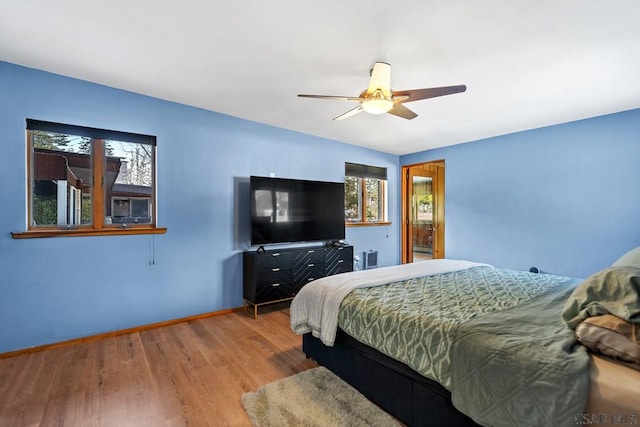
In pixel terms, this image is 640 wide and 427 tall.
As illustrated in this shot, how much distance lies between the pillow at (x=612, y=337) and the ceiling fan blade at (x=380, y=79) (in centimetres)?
183

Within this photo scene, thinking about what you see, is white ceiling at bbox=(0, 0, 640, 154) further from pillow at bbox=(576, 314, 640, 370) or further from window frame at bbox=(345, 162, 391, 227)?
window frame at bbox=(345, 162, 391, 227)

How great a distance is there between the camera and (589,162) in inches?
146

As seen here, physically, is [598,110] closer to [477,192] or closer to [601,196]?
[601,196]

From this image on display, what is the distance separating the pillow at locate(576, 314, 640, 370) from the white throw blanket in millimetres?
1296

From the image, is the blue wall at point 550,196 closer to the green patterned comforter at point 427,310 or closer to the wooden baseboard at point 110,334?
the green patterned comforter at point 427,310

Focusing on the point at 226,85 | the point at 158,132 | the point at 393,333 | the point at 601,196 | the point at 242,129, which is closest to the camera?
the point at 393,333

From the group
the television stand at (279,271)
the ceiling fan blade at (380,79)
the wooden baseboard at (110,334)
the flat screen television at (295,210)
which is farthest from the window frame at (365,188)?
the ceiling fan blade at (380,79)

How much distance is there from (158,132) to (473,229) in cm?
477

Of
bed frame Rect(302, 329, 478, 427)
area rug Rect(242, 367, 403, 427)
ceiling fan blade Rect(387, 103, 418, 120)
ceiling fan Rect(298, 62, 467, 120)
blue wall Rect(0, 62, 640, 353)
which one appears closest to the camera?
bed frame Rect(302, 329, 478, 427)

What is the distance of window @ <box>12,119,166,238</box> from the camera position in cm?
278

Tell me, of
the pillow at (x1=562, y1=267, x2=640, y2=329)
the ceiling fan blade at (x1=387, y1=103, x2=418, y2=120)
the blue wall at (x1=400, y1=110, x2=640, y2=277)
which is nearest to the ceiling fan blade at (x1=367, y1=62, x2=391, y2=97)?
the ceiling fan blade at (x1=387, y1=103, x2=418, y2=120)

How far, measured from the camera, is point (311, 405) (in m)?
1.92

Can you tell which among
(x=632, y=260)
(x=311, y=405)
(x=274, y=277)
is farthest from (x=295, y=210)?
(x=632, y=260)

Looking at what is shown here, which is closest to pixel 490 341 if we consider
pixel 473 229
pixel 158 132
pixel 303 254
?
pixel 303 254
